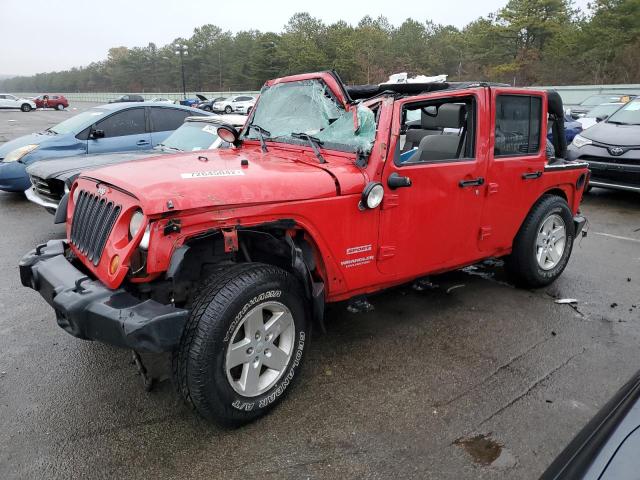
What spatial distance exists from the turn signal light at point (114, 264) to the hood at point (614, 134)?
27.4 feet

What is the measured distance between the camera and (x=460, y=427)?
9.04 ft

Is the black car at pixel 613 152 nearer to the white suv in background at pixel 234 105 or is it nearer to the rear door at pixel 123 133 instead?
the rear door at pixel 123 133

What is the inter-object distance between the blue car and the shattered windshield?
4.45 meters

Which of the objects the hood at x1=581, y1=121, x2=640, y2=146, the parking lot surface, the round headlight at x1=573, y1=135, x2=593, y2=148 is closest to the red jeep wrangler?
the parking lot surface

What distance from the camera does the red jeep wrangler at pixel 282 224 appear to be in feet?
8.23

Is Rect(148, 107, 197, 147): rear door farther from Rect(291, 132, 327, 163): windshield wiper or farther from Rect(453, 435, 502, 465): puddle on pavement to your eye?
Rect(453, 435, 502, 465): puddle on pavement

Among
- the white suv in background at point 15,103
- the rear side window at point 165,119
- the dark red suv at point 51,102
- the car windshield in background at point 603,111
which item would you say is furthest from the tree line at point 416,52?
the rear side window at point 165,119

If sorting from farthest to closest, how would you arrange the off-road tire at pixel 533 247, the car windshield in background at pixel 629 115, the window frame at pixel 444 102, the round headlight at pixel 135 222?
the car windshield in background at pixel 629 115
the off-road tire at pixel 533 247
the window frame at pixel 444 102
the round headlight at pixel 135 222

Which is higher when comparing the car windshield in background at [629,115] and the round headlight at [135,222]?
the car windshield in background at [629,115]

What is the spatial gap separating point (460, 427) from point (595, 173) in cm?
716

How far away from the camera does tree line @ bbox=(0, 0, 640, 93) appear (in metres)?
42.8

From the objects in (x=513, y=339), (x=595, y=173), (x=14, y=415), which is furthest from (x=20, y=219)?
(x=595, y=173)

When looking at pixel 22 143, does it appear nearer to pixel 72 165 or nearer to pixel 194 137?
pixel 72 165

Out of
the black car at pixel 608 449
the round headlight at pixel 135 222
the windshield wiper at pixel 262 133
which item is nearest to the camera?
the black car at pixel 608 449
